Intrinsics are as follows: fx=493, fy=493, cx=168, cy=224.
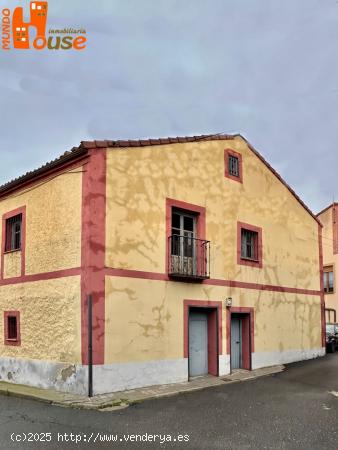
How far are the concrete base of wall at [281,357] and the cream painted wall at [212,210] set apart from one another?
2409mm

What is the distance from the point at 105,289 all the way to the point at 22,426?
→ 3.79m

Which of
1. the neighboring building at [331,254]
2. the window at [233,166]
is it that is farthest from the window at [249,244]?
the neighboring building at [331,254]

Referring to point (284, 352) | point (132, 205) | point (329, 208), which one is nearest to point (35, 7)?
point (132, 205)

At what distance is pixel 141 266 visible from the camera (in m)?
12.3

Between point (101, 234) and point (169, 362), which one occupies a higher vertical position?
point (101, 234)

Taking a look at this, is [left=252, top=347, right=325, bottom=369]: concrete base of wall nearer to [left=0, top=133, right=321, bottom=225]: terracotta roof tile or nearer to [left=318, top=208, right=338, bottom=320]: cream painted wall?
[left=0, top=133, right=321, bottom=225]: terracotta roof tile

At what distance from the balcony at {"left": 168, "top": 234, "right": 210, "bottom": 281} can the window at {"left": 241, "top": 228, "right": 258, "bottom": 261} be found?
2285 mm

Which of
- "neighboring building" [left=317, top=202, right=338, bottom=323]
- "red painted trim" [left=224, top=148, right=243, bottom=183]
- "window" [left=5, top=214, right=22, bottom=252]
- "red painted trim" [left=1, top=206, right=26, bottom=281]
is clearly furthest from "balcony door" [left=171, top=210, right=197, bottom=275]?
"neighboring building" [left=317, top=202, right=338, bottom=323]

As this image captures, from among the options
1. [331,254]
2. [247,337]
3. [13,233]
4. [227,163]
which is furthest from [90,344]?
[331,254]

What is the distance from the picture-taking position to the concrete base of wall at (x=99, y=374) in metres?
11.0

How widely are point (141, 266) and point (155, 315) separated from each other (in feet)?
4.36

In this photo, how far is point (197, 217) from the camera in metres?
14.4

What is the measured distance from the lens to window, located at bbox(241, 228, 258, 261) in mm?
16164

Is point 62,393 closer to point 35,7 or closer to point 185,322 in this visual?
point 185,322
